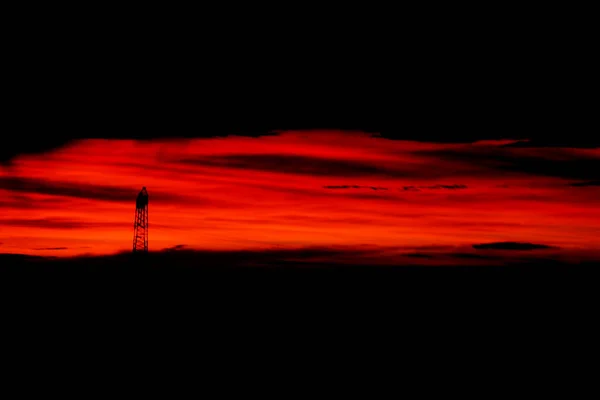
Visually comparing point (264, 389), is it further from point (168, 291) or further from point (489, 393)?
point (168, 291)

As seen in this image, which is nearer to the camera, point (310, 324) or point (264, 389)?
point (264, 389)

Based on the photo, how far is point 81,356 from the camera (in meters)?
30.3

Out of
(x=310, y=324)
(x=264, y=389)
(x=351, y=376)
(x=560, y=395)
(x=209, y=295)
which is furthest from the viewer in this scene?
(x=209, y=295)

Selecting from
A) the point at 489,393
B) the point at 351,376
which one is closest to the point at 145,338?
the point at 351,376

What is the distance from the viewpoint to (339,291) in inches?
2195

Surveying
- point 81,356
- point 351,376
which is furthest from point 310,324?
point 81,356

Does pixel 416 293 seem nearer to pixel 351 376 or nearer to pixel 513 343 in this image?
pixel 513 343

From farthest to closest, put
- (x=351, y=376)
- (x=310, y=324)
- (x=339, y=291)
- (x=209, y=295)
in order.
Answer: (x=339, y=291), (x=209, y=295), (x=310, y=324), (x=351, y=376)

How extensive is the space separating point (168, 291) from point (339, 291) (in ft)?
45.1

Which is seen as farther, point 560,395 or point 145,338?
point 145,338

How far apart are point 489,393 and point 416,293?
27.6 meters

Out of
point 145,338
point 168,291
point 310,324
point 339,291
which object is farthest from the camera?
point 339,291

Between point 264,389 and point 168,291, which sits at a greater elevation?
point 168,291

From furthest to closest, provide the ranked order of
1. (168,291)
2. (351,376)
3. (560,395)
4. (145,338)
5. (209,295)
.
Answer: (209,295) < (168,291) < (145,338) < (351,376) < (560,395)
